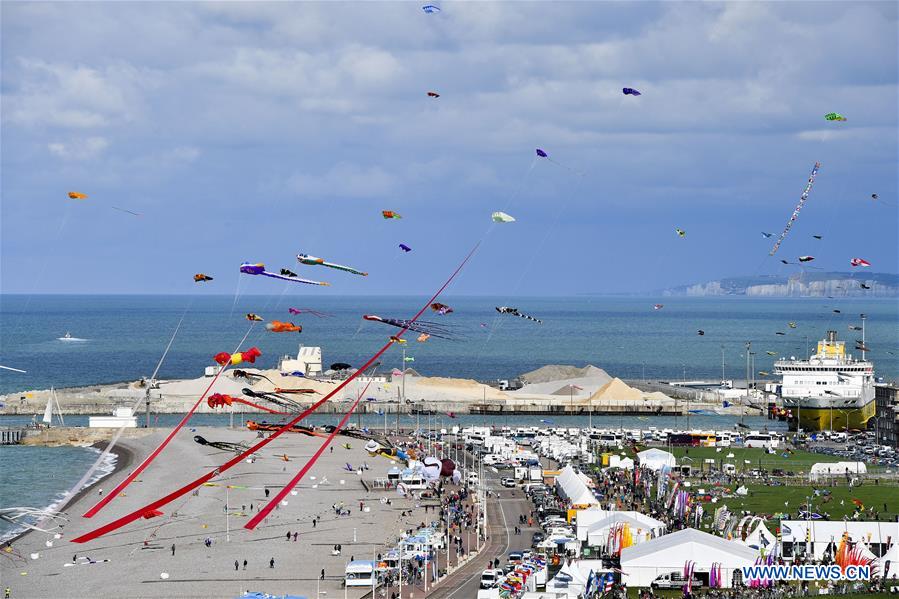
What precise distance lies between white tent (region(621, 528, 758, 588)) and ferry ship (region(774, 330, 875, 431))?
188 feet

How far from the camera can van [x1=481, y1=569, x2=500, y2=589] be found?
38431mm

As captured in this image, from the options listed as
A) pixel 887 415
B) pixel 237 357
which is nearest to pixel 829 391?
pixel 887 415

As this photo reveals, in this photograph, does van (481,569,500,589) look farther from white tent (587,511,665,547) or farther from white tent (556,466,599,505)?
white tent (556,466,599,505)

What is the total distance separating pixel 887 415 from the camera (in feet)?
278

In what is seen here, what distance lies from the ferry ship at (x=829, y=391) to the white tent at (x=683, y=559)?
57.2 meters

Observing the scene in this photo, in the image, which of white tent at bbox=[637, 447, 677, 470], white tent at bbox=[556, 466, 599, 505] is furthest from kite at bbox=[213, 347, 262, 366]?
white tent at bbox=[637, 447, 677, 470]

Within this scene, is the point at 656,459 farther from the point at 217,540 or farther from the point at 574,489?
the point at 217,540

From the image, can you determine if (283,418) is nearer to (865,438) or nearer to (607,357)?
(865,438)

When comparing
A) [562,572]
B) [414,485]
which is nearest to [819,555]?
[562,572]

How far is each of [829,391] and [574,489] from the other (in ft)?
160

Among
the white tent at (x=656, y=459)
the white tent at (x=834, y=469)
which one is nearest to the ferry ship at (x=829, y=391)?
the white tent at (x=834, y=469)

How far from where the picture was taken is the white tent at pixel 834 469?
2448 inches

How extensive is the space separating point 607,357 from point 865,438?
4189 inches

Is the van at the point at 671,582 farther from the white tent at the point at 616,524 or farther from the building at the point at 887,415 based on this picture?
the building at the point at 887,415
